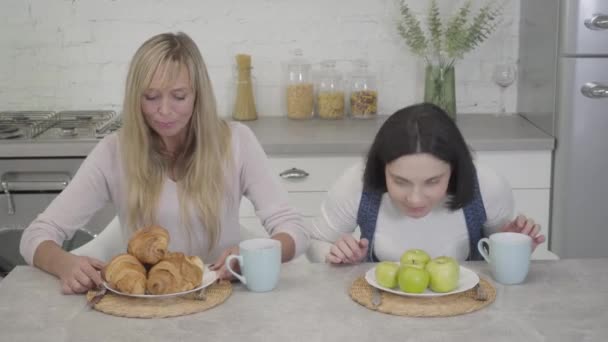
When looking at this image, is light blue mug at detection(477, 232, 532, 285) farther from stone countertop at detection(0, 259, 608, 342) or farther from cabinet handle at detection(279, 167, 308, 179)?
cabinet handle at detection(279, 167, 308, 179)

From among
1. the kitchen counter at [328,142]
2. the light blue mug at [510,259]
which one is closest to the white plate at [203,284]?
the light blue mug at [510,259]

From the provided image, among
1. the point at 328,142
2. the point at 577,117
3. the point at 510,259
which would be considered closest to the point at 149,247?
the point at 510,259

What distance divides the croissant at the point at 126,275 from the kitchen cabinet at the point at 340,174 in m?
1.42

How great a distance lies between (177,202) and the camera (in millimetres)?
2189

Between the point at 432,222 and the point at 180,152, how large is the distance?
25.0 inches

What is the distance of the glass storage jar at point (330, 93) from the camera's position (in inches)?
138

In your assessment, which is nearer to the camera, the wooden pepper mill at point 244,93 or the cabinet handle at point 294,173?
the cabinet handle at point 294,173

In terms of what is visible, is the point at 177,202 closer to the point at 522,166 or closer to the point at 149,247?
the point at 149,247

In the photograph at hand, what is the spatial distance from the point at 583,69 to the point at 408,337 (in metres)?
1.86

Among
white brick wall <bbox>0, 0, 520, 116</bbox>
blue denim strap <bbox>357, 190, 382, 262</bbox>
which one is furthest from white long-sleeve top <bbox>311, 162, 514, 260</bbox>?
white brick wall <bbox>0, 0, 520, 116</bbox>

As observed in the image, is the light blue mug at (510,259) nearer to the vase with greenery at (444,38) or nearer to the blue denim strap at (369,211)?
the blue denim strap at (369,211)

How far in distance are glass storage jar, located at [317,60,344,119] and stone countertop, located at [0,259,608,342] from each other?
69.1 inches

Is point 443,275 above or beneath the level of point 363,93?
beneath

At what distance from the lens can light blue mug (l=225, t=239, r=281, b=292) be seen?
5.59 feet
